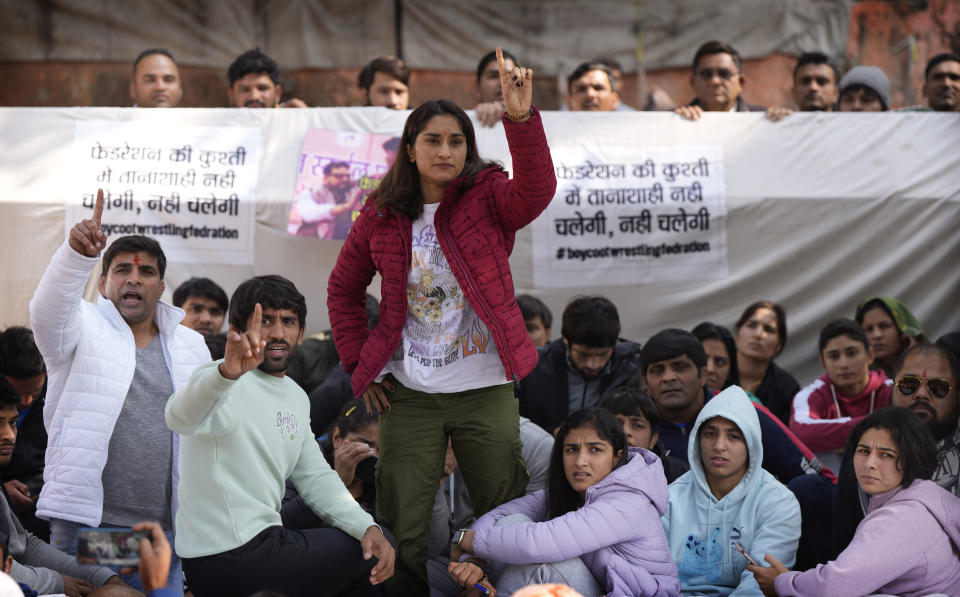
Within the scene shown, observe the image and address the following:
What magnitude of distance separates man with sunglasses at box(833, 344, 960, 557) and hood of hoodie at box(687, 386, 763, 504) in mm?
335

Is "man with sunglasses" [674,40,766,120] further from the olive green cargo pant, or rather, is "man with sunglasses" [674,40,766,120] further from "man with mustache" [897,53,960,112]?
the olive green cargo pant

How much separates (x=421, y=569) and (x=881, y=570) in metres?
1.66

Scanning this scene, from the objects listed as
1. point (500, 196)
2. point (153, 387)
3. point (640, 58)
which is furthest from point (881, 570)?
point (640, 58)

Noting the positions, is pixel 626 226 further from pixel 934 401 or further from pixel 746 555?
pixel 746 555

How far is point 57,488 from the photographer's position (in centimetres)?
379

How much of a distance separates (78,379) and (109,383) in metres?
0.11

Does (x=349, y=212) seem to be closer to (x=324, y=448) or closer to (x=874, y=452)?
(x=324, y=448)

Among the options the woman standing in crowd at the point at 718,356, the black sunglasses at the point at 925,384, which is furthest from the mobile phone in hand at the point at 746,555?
the woman standing in crowd at the point at 718,356

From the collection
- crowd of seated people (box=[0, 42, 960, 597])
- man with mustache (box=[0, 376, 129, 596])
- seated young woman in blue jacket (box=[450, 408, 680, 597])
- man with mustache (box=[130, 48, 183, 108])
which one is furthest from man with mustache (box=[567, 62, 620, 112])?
man with mustache (box=[0, 376, 129, 596])

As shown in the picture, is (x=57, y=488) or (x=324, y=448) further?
(x=324, y=448)

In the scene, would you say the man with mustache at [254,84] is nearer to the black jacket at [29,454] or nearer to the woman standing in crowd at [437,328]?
the black jacket at [29,454]

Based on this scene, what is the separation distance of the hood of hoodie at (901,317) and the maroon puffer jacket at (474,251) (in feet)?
9.37

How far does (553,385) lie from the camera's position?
5.29 meters

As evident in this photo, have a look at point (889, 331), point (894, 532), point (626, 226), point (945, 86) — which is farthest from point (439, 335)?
point (945, 86)
